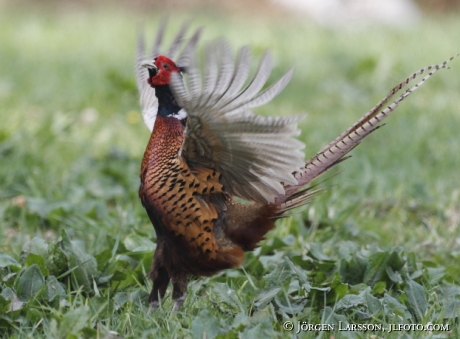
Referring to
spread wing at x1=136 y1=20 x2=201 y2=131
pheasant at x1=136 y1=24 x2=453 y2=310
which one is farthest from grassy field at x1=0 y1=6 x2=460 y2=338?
spread wing at x1=136 y1=20 x2=201 y2=131

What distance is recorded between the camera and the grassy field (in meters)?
3.02

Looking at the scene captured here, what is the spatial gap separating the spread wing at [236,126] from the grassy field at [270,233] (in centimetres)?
53

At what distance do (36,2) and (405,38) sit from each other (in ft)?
28.1

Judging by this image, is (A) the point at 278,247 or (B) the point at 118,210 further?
(B) the point at 118,210

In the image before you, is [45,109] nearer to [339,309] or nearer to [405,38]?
[339,309]

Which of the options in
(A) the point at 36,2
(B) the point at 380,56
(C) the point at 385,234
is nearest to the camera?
(C) the point at 385,234

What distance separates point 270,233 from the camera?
430 centimetres

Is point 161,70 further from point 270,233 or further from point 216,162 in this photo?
point 270,233

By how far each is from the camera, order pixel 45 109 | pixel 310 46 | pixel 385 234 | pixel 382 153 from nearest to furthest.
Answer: pixel 385 234, pixel 382 153, pixel 45 109, pixel 310 46

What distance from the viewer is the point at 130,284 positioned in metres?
3.47

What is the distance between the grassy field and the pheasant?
0.20 meters

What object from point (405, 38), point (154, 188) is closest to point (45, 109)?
point (154, 188)

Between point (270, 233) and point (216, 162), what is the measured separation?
1367 millimetres

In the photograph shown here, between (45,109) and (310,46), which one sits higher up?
(310,46)
